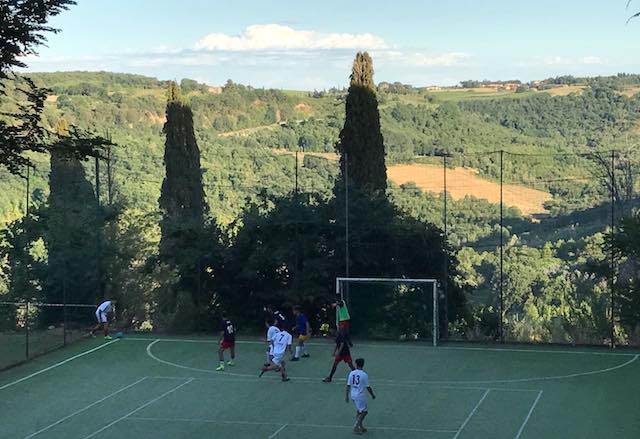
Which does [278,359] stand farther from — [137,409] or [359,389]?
[359,389]

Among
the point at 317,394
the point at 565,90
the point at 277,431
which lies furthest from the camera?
the point at 565,90

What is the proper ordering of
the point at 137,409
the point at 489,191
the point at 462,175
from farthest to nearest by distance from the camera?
the point at 462,175 → the point at 489,191 → the point at 137,409

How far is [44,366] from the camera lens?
25.2 meters

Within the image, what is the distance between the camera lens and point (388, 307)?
2805cm

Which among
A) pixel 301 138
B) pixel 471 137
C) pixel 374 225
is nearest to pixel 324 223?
pixel 374 225

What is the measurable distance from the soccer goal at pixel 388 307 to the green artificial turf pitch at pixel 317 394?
0.89m

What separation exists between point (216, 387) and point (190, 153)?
22230 millimetres

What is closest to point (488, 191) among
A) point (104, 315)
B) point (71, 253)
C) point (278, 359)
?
point (71, 253)

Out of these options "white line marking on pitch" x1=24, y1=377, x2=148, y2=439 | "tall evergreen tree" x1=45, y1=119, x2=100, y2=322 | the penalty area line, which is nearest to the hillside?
"tall evergreen tree" x1=45, y1=119, x2=100, y2=322

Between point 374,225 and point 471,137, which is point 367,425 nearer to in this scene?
point 374,225

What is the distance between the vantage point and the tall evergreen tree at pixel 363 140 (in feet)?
110

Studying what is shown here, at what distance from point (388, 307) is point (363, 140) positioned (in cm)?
775

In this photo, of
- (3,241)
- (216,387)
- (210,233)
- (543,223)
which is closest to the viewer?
(216,387)

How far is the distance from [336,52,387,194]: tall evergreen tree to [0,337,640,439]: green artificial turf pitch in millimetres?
7868
